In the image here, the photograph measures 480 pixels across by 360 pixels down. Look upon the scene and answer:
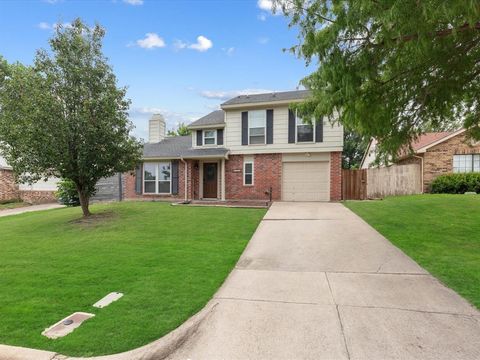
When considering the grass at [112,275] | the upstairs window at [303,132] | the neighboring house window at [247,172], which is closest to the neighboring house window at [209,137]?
the neighboring house window at [247,172]

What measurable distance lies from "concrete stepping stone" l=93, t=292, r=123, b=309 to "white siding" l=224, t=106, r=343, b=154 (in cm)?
1245

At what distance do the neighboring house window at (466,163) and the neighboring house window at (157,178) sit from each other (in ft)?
51.3

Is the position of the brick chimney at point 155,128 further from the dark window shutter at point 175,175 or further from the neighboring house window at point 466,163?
the neighboring house window at point 466,163

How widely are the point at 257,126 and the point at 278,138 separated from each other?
4.29 ft

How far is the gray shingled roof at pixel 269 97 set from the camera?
1583cm

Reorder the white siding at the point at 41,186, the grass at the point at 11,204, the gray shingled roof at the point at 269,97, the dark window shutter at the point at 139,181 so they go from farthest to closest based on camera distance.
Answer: the white siding at the point at 41,186, the grass at the point at 11,204, the dark window shutter at the point at 139,181, the gray shingled roof at the point at 269,97

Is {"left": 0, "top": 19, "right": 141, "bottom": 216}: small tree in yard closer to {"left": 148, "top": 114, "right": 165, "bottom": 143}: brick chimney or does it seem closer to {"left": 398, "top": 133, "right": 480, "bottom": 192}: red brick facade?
{"left": 148, "top": 114, "right": 165, "bottom": 143}: brick chimney

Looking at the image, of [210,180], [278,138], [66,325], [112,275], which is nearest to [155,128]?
[210,180]

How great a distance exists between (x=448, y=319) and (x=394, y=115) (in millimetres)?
5389

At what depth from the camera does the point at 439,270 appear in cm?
502

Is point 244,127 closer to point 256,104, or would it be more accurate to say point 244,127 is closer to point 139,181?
point 256,104

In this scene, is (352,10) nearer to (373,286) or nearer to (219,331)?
(373,286)

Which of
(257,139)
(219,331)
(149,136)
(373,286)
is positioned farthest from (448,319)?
(149,136)

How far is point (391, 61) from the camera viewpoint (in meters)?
6.15
